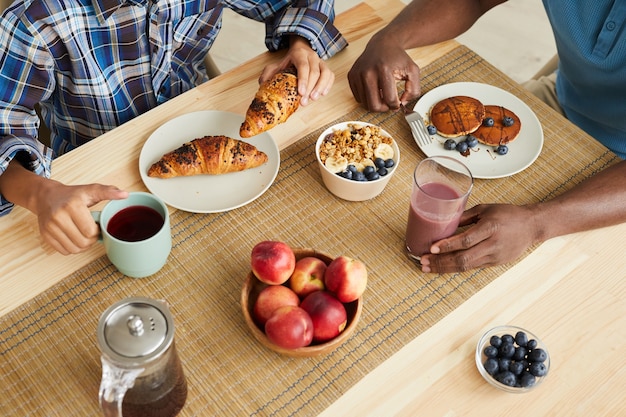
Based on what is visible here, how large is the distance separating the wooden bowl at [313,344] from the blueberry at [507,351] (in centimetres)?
23

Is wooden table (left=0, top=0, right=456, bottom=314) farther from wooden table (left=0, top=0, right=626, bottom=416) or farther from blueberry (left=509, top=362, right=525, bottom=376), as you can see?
blueberry (left=509, top=362, right=525, bottom=376)

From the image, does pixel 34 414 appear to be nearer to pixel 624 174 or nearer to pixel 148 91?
pixel 148 91

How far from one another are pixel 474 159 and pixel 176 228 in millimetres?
605

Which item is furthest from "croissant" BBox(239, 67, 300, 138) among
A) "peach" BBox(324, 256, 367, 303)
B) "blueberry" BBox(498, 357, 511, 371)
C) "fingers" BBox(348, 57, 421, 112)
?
"blueberry" BBox(498, 357, 511, 371)

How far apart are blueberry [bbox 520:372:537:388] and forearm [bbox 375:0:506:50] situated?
789mm

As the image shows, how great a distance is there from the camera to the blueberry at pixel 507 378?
1033 mm

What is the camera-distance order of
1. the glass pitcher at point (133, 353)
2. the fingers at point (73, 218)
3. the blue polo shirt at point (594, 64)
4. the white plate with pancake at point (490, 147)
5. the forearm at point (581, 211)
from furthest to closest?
1. the blue polo shirt at point (594, 64)
2. the white plate with pancake at point (490, 147)
3. the forearm at point (581, 211)
4. the fingers at point (73, 218)
5. the glass pitcher at point (133, 353)

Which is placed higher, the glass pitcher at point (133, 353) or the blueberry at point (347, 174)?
the glass pitcher at point (133, 353)

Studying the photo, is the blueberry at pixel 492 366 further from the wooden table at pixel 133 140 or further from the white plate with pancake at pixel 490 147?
the wooden table at pixel 133 140

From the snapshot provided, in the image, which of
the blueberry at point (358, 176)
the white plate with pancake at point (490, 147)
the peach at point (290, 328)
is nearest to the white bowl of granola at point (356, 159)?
the blueberry at point (358, 176)

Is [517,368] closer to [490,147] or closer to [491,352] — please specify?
[491,352]

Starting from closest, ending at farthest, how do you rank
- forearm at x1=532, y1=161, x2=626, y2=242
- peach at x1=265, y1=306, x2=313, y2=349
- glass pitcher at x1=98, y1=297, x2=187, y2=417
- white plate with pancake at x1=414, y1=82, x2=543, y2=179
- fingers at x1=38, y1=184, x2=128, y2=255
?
1. glass pitcher at x1=98, y1=297, x2=187, y2=417
2. peach at x1=265, y1=306, x2=313, y2=349
3. fingers at x1=38, y1=184, x2=128, y2=255
4. forearm at x1=532, y1=161, x2=626, y2=242
5. white plate with pancake at x1=414, y1=82, x2=543, y2=179

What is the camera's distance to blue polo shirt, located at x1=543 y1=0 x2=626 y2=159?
1.46m

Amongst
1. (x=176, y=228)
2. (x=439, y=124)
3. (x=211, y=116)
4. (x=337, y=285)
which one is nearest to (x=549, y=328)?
(x=337, y=285)
